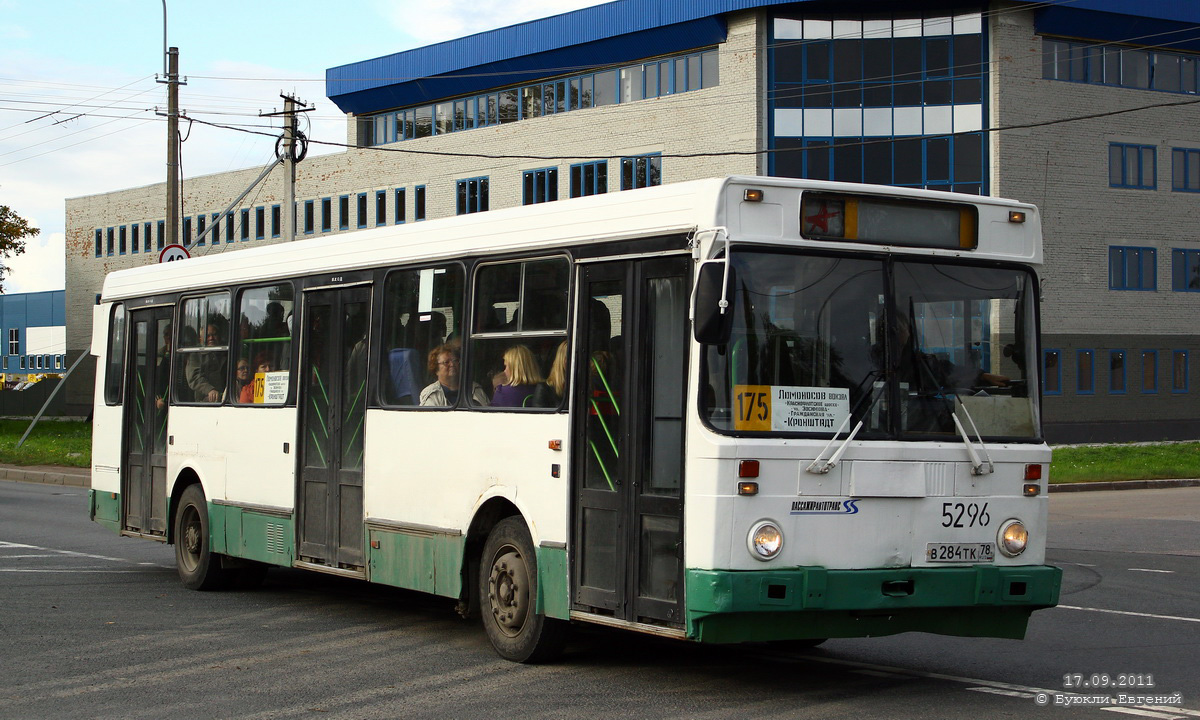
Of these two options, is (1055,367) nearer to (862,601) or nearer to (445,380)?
(445,380)

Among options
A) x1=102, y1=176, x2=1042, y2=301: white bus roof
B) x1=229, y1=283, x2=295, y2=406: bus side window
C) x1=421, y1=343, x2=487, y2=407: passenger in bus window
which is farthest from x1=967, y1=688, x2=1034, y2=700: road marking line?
x1=229, y1=283, x2=295, y2=406: bus side window

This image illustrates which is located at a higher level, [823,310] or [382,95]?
[382,95]

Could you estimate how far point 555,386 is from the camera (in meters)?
8.74

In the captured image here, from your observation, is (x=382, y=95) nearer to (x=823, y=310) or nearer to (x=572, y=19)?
(x=572, y=19)

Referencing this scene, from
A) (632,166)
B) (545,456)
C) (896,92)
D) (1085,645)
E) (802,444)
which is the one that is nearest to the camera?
(802,444)

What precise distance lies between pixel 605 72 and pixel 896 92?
986 cm

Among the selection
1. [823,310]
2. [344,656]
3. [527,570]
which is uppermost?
[823,310]

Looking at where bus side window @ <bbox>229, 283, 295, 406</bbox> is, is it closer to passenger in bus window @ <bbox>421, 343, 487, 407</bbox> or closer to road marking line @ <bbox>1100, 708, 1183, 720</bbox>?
passenger in bus window @ <bbox>421, 343, 487, 407</bbox>

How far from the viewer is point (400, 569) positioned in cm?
1012

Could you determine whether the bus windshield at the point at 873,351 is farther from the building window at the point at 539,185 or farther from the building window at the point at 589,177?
the building window at the point at 539,185

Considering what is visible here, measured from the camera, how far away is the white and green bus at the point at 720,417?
296 inches

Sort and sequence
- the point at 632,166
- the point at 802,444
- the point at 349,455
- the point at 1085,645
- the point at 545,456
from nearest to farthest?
the point at 802,444, the point at 545,456, the point at 1085,645, the point at 349,455, the point at 632,166

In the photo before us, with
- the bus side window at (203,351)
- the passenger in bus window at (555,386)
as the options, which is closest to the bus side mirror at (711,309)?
the passenger in bus window at (555,386)

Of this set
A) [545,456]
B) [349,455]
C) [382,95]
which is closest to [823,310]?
[545,456]
